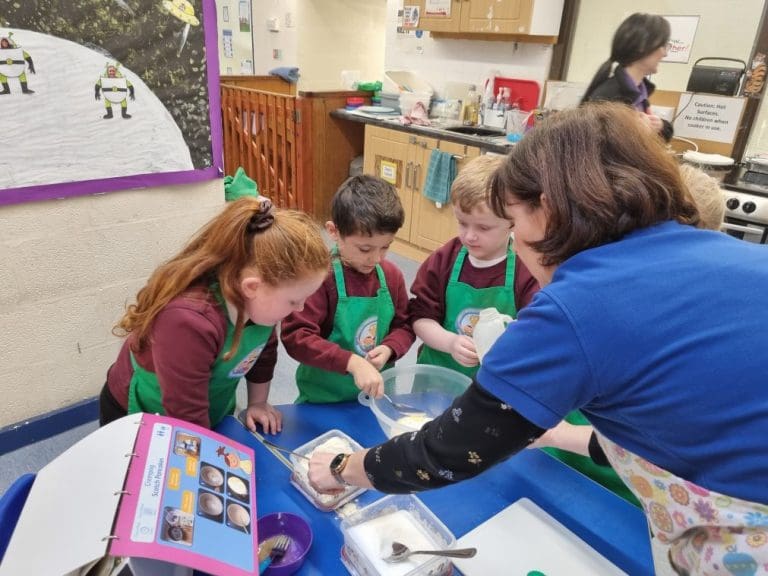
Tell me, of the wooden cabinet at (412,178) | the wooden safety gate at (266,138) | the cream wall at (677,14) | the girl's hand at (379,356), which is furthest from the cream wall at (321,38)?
the girl's hand at (379,356)

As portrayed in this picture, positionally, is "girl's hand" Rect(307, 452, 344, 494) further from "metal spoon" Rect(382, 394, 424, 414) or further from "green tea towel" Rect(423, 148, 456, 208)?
"green tea towel" Rect(423, 148, 456, 208)

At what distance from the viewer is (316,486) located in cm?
87

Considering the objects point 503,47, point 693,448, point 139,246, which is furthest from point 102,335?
point 503,47

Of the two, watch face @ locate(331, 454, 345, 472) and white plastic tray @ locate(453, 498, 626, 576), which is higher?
watch face @ locate(331, 454, 345, 472)

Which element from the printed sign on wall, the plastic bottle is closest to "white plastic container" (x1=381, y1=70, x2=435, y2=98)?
the plastic bottle

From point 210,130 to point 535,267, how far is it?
157cm

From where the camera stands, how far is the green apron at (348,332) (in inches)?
51.9

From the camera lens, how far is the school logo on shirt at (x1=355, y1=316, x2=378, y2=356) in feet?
4.44

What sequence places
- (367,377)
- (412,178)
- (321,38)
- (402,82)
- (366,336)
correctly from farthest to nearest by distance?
(321,38) → (402,82) → (412,178) → (366,336) → (367,377)

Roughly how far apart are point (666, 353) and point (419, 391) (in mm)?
745

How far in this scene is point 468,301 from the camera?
4.60 feet

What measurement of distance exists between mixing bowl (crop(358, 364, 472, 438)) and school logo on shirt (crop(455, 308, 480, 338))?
22 centimetres

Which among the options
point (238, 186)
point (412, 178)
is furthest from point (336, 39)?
point (238, 186)

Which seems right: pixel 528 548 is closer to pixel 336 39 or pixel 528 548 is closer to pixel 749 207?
pixel 749 207
